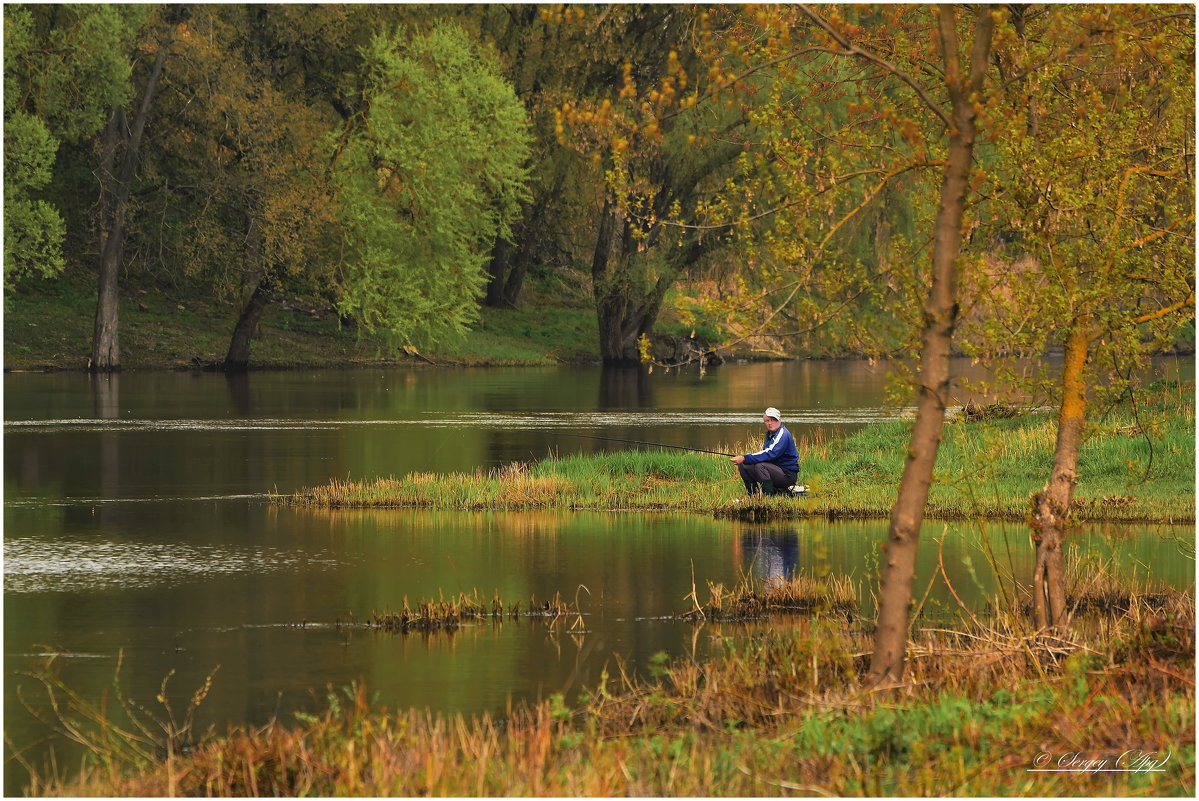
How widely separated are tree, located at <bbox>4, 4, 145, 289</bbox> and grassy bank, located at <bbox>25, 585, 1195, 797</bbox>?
48.8 m

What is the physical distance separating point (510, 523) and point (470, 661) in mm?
9661

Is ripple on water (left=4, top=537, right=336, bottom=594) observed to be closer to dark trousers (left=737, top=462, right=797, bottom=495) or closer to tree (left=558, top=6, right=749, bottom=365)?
dark trousers (left=737, top=462, right=797, bottom=495)

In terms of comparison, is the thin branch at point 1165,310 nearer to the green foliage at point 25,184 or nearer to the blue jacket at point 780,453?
the blue jacket at point 780,453

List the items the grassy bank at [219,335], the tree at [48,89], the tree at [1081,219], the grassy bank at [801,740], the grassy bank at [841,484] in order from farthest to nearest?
the grassy bank at [219,335] < the tree at [48,89] < the grassy bank at [841,484] < the tree at [1081,219] < the grassy bank at [801,740]

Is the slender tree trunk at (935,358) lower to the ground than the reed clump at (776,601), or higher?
higher

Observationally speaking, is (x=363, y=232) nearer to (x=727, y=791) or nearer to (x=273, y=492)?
(x=273, y=492)

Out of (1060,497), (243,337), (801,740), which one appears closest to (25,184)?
(243,337)

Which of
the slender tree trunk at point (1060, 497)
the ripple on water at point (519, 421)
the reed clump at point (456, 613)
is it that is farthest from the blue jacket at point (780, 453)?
the ripple on water at point (519, 421)

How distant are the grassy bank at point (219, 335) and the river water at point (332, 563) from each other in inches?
886

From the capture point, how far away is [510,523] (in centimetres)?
2412

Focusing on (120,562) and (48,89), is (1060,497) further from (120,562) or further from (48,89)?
(48,89)

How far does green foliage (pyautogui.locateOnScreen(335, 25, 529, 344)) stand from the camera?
207ft

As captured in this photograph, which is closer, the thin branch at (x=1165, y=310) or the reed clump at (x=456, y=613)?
the thin branch at (x=1165, y=310)

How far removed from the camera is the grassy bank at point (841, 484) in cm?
2423
